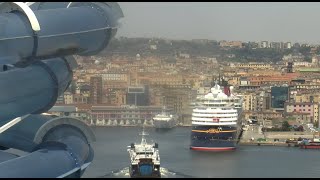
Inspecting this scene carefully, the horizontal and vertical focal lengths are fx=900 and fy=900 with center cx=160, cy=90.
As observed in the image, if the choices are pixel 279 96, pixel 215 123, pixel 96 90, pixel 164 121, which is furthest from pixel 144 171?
pixel 279 96

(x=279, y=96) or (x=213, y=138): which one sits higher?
(x=279, y=96)

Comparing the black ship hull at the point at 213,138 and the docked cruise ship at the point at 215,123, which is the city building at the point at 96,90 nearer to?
the docked cruise ship at the point at 215,123

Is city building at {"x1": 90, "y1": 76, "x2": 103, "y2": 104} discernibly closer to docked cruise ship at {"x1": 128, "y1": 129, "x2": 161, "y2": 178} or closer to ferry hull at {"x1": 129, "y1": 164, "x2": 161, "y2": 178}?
docked cruise ship at {"x1": 128, "y1": 129, "x2": 161, "y2": 178}

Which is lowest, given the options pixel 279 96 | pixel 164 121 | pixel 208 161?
pixel 208 161

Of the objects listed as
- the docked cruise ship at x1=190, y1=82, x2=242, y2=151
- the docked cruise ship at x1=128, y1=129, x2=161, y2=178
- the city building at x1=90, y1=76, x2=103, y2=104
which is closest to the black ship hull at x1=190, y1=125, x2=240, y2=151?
the docked cruise ship at x1=190, y1=82, x2=242, y2=151

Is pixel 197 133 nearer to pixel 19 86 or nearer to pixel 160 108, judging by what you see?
pixel 160 108

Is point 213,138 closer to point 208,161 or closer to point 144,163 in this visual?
point 208,161

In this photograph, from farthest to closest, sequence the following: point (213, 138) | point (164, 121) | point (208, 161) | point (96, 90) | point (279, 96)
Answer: point (279, 96)
point (96, 90)
point (164, 121)
point (213, 138)
point (208, 161)

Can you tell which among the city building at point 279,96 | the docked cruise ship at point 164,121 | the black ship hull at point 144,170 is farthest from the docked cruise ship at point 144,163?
the city building at point 279,96
